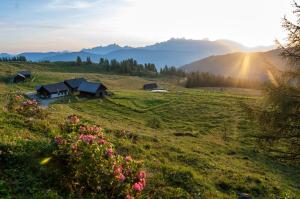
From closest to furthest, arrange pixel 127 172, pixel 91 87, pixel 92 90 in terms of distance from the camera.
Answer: pixel 127 172, pixel 92 90, pixel 91 87

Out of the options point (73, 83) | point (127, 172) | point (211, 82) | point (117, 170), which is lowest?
point (211, 82)

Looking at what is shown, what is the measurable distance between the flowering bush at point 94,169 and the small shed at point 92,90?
80.9 meters

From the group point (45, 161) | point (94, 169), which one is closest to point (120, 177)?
point (94, 169)

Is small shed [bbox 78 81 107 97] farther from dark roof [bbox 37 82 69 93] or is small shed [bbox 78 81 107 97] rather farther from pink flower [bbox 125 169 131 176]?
pink flower [bbox 125 169 131 176]

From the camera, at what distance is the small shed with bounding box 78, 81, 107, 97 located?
92.8 m

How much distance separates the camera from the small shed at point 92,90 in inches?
3654

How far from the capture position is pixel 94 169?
452 inches

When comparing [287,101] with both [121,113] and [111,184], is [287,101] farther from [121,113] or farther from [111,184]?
[121,113]

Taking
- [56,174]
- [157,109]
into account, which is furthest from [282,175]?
[157,109]

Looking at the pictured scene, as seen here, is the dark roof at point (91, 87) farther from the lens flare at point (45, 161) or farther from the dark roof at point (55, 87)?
the lens flare at point (45, 161)

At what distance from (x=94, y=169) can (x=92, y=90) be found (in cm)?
8282

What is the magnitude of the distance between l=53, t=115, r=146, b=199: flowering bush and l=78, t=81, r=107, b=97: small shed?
8086 centimetres

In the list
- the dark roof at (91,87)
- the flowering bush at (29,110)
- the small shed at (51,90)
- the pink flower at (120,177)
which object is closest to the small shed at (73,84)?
the small shed at (51,90)

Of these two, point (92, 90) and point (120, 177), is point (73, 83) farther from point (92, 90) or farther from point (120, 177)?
point (120, 177)
